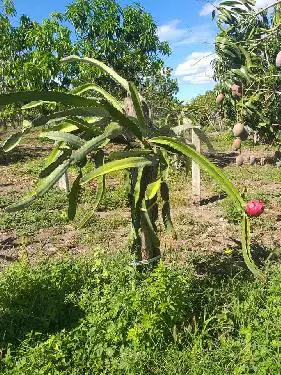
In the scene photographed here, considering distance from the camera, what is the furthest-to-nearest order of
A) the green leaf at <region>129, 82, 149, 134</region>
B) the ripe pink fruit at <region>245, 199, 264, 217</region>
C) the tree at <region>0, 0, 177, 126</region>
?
the tree at <region>0, 0, 177, 126</region> → the green leaf at <region>129, 82, 149, 134</region> → the ripe pink fruit at <region>245, 199, 264, 217</region>

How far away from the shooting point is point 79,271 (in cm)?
403

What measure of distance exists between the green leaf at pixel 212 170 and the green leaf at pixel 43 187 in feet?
2.24

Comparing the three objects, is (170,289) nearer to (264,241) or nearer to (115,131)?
(115,131)

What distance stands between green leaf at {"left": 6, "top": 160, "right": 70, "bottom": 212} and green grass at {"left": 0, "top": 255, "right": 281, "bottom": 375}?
3.02ft

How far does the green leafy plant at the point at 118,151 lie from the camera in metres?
2.86

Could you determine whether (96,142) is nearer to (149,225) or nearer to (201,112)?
(149,225)

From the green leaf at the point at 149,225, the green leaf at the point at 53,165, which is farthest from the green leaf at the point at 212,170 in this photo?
the green leaf at the point at 53,165

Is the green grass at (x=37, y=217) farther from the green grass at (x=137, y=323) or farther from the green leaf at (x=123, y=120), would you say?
the green leaf at (x=123, y=120)

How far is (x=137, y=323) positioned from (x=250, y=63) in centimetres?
180

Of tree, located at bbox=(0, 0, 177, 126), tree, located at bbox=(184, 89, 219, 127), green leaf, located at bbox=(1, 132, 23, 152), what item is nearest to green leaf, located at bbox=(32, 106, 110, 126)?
green leaf, located at bbox=(1, 132, 23, 152)

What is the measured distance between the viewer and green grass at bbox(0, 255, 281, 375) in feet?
9.39

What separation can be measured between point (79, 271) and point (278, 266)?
5.56ft

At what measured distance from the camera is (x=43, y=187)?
291 centimetres

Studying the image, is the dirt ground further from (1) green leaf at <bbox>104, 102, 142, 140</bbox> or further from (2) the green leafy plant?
(1) green leaf at <bbox>104, 102, 142, 140</bbox>
